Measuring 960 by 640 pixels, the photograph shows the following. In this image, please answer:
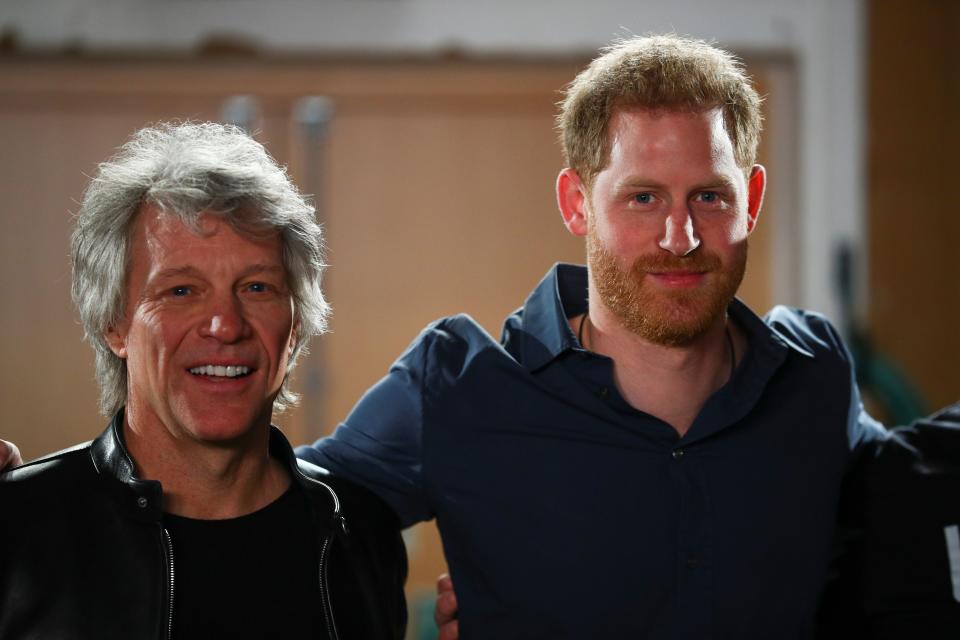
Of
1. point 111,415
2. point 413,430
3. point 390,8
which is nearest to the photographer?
point 111,415

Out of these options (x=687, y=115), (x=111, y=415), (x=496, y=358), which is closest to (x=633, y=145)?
(x=687, y=115)

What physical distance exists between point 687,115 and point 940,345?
2.85 m

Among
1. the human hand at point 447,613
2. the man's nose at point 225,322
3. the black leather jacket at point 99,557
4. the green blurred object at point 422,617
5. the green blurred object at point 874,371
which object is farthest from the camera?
the green blurred object at point 874,371

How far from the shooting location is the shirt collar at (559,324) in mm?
1845

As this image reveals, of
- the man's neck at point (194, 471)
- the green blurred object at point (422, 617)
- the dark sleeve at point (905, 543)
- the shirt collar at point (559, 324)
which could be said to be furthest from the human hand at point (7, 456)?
the green blurred object at point (422, 617)

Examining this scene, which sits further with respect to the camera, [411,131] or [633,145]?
[411,131]

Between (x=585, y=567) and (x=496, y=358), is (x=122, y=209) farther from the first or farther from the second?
(x=585, y=567)

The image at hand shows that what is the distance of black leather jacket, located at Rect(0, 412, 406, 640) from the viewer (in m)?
1.44

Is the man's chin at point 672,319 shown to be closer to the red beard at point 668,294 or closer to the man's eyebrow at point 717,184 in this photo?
the red beard at point 668,294

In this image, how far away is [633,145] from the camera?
1.77 metres

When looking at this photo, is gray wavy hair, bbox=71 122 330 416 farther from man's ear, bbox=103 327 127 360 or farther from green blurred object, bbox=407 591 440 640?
green blurred object, bbox=407 591 440 640

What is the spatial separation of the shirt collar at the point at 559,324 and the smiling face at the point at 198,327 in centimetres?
45

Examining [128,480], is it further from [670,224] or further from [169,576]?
[670,224]

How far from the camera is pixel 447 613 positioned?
181cm
